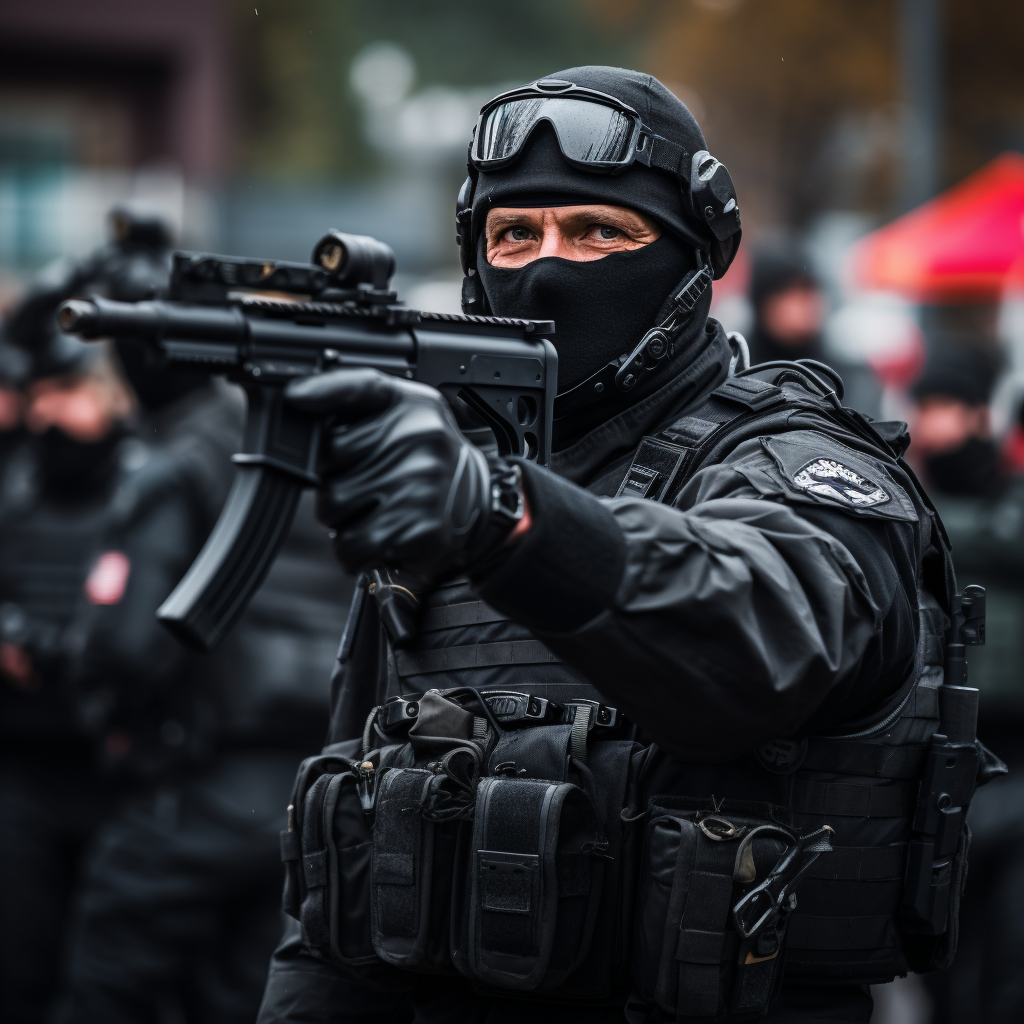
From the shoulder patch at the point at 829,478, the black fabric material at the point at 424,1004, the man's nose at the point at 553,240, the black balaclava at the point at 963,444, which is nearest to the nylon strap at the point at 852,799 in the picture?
the black fabric material at the point at 424,1004

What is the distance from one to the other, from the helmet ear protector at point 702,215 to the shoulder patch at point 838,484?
2.26 feet

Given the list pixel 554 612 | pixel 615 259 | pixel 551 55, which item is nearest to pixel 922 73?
pixel 615 259

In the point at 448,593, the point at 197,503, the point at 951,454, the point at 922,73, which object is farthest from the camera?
the point at 922,73

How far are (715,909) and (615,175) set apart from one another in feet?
3.91

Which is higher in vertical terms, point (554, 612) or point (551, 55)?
point (551, 55)

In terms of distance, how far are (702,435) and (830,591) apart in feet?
1.76

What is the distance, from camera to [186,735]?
495 centimetres

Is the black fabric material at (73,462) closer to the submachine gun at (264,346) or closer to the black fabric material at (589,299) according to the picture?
the black fabric material at (589,299)

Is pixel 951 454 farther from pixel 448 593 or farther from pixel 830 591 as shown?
pixel 830 591

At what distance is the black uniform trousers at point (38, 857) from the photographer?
556cm

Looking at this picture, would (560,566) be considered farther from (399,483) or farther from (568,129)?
(568,129)

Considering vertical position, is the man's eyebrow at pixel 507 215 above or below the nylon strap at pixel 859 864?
above

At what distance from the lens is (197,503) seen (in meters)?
4.91

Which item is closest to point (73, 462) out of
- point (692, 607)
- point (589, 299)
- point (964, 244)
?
point (589, 299)
